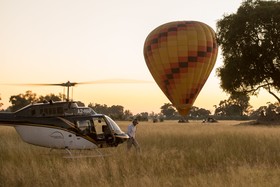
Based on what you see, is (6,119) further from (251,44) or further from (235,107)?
(235,107)

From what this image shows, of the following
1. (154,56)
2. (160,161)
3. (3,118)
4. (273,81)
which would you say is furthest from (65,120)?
(273,81)

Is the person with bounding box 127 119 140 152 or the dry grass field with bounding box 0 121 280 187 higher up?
the person with bounding box 127 119 140 152

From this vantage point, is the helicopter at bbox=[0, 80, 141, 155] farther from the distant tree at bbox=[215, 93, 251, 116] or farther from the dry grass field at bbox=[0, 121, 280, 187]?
the distant tree at bbox=[215, 93, 251, 116]

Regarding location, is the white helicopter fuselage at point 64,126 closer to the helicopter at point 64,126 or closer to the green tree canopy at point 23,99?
the helicopter at point 64,126

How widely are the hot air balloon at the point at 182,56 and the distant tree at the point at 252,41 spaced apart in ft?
5.06

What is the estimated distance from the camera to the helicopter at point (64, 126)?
16.6 metres

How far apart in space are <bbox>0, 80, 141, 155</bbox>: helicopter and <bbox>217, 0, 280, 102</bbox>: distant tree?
18.6m

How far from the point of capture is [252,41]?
32.5 m

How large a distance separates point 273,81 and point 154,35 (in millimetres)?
10952

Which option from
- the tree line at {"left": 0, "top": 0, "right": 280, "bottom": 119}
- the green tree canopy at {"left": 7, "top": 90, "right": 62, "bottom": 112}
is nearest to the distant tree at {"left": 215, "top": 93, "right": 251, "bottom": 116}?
the green tree canopy at {"left": 7, "top": 90, "right": 62, "bottom": 112}

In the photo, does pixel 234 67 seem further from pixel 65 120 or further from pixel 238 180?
pixel 238 180

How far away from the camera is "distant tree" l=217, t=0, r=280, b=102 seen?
31.9m

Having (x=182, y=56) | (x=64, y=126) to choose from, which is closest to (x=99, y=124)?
(x=64, y=126)

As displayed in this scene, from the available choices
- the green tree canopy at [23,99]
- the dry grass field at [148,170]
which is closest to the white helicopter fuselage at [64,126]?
the dry grass field at [148,170]
